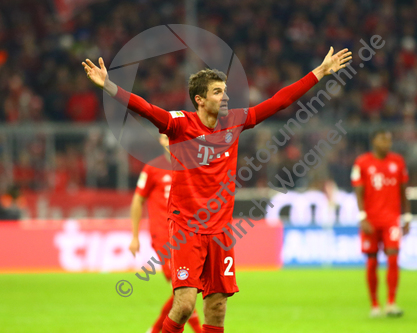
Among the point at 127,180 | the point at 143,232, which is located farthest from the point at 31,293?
the point at 127,180

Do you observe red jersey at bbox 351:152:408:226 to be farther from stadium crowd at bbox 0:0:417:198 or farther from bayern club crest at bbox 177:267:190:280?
stadium crowd at bbox 0:0:417:198

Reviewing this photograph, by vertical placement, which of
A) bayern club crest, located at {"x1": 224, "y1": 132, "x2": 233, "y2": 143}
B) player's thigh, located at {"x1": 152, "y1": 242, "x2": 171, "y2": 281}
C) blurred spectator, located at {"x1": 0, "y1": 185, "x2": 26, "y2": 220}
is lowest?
player's thigh, located at {"x1": 152, "y1": 242, "x2": 171, "y2": 281}

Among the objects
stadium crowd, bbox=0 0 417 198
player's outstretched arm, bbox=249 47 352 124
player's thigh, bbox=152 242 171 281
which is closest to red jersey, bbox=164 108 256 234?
player's outstretched arm, bbox=249 47 352 124

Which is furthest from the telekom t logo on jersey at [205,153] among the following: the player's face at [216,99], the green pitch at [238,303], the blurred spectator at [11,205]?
the blurred spectator at [11,205]

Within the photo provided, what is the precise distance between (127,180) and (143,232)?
1790mm

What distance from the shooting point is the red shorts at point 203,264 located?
15.9 feet

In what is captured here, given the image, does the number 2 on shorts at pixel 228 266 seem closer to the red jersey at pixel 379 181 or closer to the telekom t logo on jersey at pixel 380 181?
the red jersey at pixel 379 181

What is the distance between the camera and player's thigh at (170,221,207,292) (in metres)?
4.84

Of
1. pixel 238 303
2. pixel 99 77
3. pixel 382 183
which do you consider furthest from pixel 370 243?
pixel 99 77

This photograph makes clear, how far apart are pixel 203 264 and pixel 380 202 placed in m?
4.58

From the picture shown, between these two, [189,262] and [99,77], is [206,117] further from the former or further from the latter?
[189,262]

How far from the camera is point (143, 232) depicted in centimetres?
1416

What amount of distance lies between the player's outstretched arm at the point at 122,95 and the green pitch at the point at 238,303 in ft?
11.6

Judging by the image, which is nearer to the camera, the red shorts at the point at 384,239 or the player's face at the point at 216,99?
the player's face at the point at 216,99
